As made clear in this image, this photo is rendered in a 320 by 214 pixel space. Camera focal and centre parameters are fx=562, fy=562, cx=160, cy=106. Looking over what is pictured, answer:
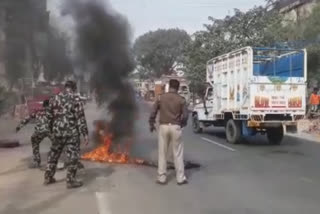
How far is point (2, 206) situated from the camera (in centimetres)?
748

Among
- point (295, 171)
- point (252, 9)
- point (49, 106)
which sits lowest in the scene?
point (295, 171)

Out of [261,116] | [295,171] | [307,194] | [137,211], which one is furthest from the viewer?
[261,116]

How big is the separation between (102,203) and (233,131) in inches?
386

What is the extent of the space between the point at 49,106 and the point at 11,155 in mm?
4727

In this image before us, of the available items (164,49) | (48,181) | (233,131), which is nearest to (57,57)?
(233,131)

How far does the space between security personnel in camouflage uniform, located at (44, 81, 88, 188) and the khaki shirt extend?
51.3 inches

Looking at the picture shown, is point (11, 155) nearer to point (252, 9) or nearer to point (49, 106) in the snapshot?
point (49, 106)

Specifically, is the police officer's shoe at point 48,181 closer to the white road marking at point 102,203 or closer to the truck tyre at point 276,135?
the white road marking at point 102,203

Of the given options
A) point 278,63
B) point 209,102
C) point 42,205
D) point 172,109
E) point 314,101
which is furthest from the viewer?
point 314,101

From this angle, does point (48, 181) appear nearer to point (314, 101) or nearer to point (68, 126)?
point (68, 126)

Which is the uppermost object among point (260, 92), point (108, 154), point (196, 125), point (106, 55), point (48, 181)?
point (106, 55)

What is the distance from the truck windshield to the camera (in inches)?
686

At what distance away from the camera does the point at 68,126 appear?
8930 mm

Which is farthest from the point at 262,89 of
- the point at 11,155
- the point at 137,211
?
the point at 137,211
